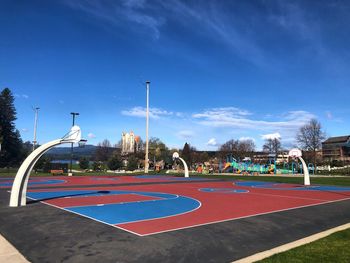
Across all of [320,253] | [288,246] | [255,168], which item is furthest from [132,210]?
[255,168]

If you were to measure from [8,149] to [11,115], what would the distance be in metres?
8.35

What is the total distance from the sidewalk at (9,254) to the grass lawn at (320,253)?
5.14 m

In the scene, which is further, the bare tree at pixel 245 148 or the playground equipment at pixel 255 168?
the bare tree at pixel 245 148

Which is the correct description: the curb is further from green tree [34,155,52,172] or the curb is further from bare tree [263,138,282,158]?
bare tree [263,138,282,158]

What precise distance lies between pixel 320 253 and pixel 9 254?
6.99 meters

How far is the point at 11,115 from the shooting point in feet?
244

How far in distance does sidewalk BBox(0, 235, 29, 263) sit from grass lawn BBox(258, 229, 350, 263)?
514cm

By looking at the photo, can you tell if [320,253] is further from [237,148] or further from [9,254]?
[237,148]

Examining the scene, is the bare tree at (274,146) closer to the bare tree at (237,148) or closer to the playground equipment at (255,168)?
the bare tree at (237,148)

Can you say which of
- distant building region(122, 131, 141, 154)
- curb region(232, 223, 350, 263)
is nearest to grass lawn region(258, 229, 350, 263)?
curb region(232, 223, 350, 263)

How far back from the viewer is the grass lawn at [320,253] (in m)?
7.29

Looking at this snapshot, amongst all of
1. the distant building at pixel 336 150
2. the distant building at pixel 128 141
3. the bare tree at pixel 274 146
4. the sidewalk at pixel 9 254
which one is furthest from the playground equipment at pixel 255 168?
the distant building at pixel 128 141

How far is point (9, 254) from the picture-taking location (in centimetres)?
783

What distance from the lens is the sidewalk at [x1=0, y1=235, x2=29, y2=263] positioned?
737 cm
